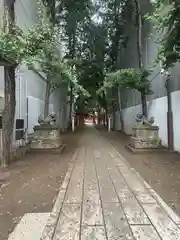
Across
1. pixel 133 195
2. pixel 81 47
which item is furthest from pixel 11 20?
pixel 81 47

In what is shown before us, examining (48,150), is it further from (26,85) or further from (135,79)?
(135,79)

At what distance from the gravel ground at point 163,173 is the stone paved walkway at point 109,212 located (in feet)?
0.59

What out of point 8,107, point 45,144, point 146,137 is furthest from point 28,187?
point 146,137

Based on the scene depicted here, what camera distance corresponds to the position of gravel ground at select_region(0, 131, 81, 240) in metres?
3.90

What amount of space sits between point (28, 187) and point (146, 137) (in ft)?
20.5

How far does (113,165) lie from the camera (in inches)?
298

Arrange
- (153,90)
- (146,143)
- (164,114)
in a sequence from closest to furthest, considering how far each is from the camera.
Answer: (146,143) < (164,114) < (153,90)

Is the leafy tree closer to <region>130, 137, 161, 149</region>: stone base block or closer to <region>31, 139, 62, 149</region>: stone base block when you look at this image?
<region>31, 139, 62, 149</region>: stone base block

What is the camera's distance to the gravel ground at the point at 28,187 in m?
3.90

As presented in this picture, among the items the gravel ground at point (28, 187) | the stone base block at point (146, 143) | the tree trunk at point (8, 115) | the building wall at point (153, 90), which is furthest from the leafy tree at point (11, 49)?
the stone base block at point (146, 143)

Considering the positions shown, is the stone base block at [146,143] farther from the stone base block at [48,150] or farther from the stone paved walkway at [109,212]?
the stone paved walkway at [109,212]

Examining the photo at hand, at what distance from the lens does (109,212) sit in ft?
12.5

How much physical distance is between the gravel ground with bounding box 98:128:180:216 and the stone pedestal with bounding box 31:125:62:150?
296 cm

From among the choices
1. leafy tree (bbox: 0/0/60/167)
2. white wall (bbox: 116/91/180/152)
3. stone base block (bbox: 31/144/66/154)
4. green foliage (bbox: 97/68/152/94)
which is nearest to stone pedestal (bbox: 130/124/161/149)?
white wall (bbox: 116/91/180/152)
